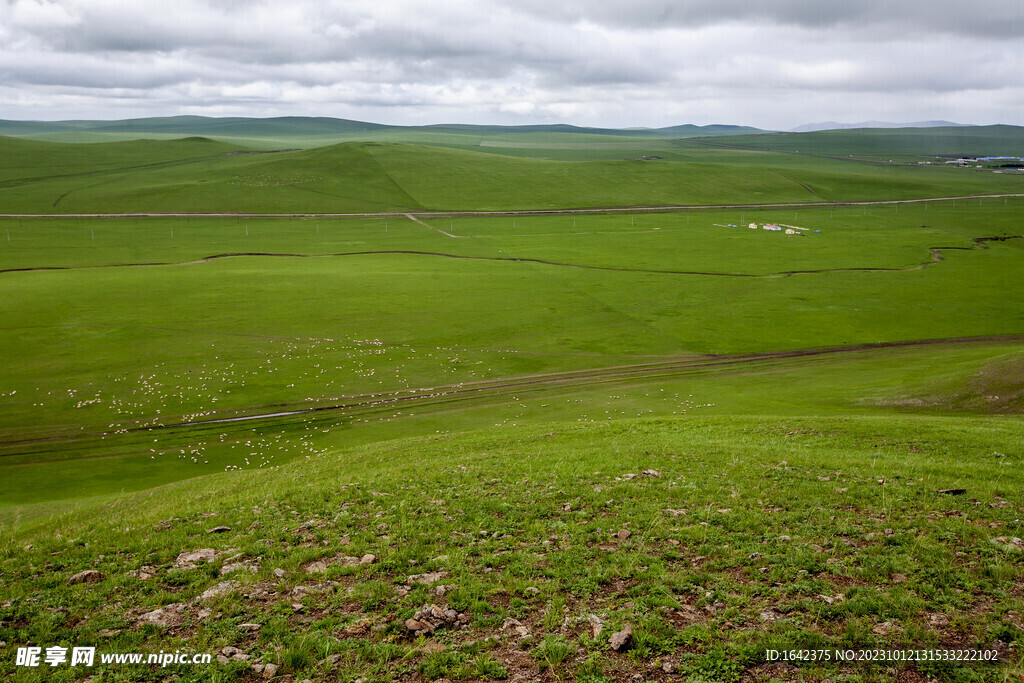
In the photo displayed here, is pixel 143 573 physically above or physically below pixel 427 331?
above

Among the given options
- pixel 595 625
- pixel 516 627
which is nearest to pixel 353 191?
pixel 516 627

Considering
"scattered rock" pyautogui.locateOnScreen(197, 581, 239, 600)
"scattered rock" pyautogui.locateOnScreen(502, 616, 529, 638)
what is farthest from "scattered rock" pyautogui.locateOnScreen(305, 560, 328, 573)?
"scattered rock" pyautogui.locateOnScreen(502, 616, 529, 638)

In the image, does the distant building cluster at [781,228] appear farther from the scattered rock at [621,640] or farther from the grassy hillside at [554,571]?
the scattered rock at [621,640]

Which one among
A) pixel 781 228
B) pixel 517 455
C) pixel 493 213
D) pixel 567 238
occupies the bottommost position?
pixel 517 455

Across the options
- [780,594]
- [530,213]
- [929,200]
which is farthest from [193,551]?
[929,200]

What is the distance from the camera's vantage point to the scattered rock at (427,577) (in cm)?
1168

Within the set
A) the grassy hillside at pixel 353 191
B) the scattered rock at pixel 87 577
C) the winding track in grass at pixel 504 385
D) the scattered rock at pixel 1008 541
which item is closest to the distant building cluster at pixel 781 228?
the grassy hillside at pixel 353 191

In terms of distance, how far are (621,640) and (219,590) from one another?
7143 millimetres

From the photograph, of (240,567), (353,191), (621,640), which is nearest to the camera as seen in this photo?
(621,640)

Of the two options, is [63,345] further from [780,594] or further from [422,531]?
[780,594]

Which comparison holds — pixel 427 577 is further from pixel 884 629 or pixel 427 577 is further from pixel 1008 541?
pixel 1008 541

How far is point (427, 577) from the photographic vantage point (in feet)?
38.9

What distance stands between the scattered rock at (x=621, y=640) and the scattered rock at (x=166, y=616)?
701 centimetres

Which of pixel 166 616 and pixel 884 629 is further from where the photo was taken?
pixel 166 616
